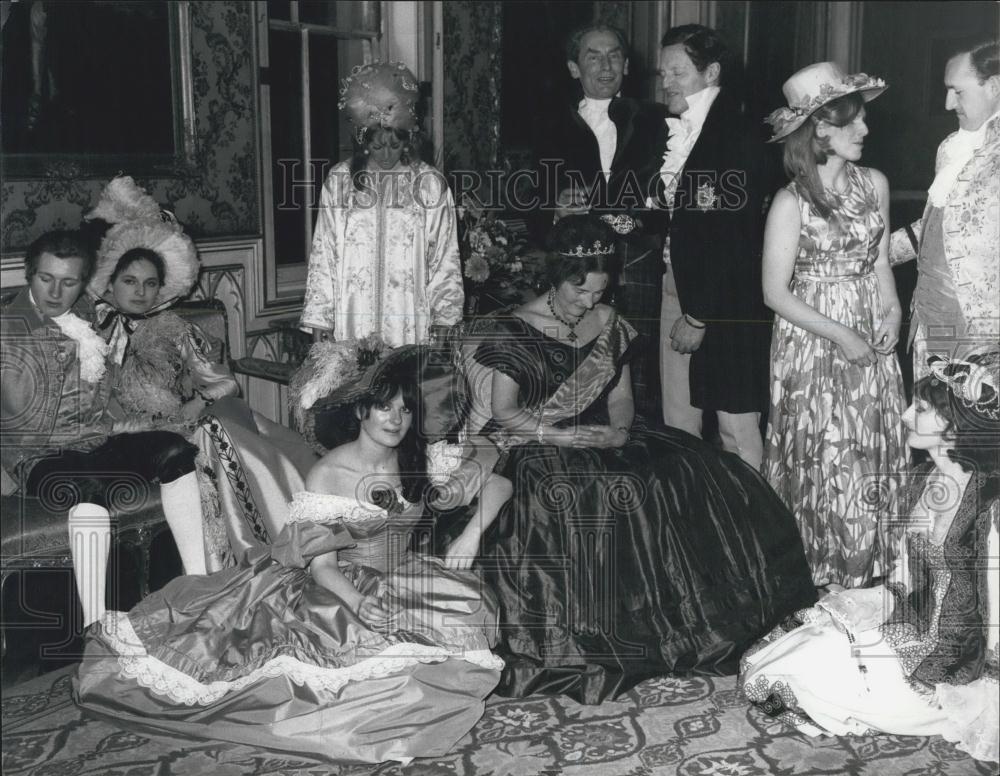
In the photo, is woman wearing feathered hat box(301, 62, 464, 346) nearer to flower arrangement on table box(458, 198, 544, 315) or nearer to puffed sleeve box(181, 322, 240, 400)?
flower arrangement on table box(458, 198, 544, 315)

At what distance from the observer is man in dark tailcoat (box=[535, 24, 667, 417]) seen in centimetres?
414

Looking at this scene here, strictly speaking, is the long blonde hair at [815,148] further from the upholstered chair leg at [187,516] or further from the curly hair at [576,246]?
the upholstered chair leg at [187,516]

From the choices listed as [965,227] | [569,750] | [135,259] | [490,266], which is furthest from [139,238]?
[965,227]

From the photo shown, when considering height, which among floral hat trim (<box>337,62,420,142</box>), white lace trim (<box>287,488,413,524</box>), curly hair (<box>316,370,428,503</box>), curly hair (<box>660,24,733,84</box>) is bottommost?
white lace trim (<box>287,488,413,524</box>)

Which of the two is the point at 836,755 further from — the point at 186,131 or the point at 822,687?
the point at 186,131

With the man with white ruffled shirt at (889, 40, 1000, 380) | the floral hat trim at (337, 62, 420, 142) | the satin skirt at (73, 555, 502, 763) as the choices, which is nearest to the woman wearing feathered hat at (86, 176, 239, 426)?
the floral hat trim at (337, 62, 420, 142)

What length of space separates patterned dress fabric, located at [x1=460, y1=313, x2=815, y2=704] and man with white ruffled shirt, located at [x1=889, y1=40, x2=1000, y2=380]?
731 millimetres

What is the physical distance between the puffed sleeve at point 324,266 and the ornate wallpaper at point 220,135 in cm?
61

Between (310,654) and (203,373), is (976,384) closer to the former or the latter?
(310,654)

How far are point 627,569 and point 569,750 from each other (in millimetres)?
593

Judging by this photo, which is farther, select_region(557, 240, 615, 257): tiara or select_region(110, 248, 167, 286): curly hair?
select_region(110, 248, 167, 286): curly hair

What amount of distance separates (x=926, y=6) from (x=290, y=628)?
271 inches

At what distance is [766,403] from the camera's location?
378cm

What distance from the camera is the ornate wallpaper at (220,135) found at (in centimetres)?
431
